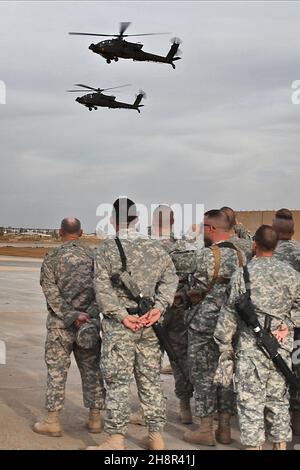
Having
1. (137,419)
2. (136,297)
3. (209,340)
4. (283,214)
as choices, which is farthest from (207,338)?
(283,214)

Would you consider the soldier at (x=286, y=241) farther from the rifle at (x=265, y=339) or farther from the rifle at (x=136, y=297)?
the rifle at (x=136, y=297)

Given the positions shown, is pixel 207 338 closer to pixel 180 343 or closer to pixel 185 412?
pixel 180 343

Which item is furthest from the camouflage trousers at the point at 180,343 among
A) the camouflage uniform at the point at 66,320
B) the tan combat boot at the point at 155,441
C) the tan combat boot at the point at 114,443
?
the tan combat boot at the point at 114,443

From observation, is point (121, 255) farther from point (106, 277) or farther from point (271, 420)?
point (271, 420)

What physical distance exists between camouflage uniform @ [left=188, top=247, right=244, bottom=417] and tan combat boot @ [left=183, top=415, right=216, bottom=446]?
0.05 m

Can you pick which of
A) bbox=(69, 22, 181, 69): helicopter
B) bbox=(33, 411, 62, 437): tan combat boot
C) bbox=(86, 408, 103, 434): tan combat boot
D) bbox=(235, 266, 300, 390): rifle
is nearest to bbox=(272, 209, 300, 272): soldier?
bbox=(235, 266, 300, 390): rifle

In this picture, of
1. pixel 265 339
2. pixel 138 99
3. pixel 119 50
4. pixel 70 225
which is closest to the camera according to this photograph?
pixel 265 339

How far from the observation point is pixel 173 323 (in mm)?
6516

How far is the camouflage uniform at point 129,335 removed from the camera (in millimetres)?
5320

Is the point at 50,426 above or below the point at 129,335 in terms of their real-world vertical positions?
below

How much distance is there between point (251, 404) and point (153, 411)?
754mm

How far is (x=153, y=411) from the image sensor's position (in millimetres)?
5445

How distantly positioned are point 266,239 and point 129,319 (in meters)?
1.15
